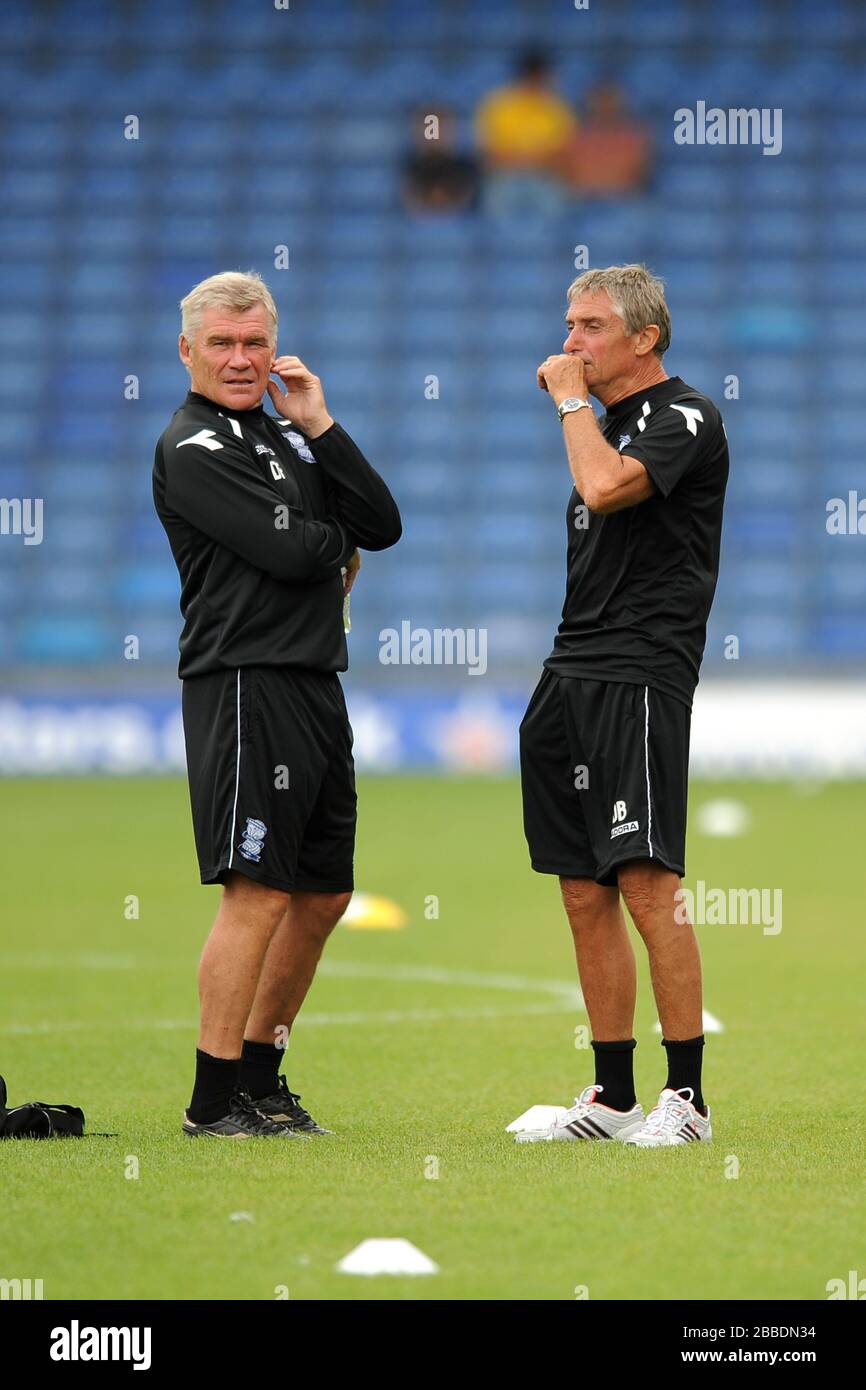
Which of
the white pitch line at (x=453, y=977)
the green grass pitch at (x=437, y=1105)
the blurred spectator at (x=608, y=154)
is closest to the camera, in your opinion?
the green grass pitch at (x=437, y=1105)

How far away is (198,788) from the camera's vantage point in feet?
17.4

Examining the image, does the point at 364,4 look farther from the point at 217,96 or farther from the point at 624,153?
the point at 624,153

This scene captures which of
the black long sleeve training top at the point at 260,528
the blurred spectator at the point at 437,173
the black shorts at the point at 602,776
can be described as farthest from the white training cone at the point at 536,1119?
the blurred spectator at the point at 437,173

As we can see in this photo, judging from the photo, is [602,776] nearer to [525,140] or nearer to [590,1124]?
[590,1124]

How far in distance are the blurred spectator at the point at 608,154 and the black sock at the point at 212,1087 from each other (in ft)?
78.0

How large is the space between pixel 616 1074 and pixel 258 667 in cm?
139

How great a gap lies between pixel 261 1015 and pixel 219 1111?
361mm

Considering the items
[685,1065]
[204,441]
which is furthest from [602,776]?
[204,441]

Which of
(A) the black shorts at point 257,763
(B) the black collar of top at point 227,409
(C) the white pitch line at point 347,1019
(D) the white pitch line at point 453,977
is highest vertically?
(B) the black collar of top at point 227,409

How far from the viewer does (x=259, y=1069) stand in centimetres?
552

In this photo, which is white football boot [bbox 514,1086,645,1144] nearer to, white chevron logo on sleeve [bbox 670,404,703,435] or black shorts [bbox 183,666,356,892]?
black shorts [bbox 183,666,356,892]

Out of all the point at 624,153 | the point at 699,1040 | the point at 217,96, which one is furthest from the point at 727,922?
the point at 217,96

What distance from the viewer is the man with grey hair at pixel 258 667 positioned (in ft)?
17.0

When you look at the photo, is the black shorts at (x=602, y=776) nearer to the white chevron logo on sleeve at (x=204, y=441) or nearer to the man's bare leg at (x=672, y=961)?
the man's bare leg at (x=672, y=961)
